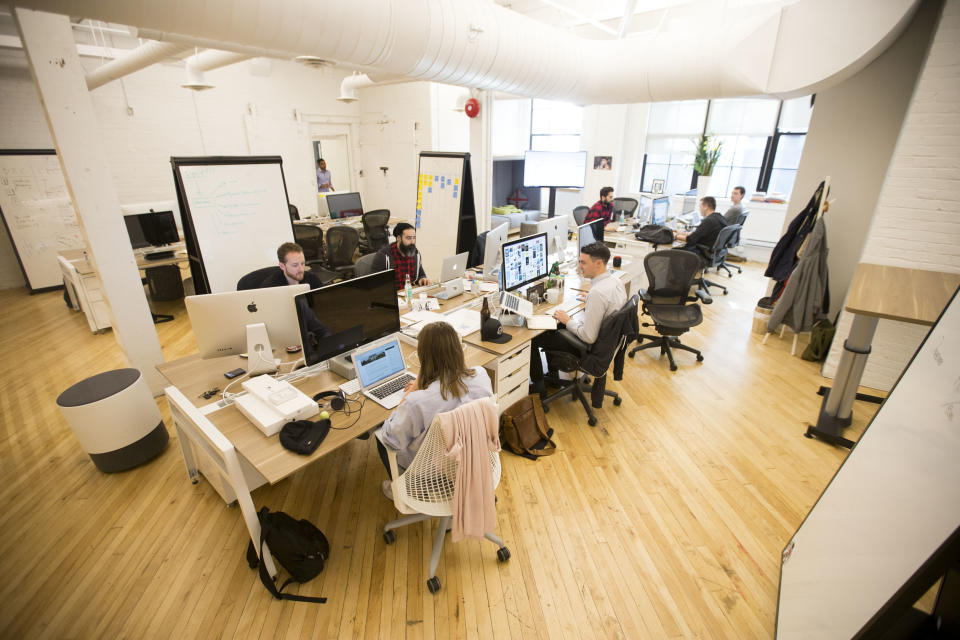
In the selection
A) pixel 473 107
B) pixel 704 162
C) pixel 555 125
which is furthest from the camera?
pixel 555 125

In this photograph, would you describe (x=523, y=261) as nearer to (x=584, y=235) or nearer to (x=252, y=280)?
(x=584, y=235)

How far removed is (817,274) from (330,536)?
494cm

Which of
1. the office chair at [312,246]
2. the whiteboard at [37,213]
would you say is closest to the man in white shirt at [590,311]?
the office chair at [312,246]

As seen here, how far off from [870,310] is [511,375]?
2275 millimetres

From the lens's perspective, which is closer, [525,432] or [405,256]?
[525,432]

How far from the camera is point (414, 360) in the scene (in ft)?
9.20

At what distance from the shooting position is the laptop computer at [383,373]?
234 cm

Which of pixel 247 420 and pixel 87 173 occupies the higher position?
pixel 87 173

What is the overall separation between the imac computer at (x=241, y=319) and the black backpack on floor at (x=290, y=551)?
0.87 metres

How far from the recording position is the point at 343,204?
7801 millimetres

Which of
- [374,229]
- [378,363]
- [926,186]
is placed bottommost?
[378,363]

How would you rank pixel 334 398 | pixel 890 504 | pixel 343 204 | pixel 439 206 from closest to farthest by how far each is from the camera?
1. pixel 890 504
2. pixel 334 398
3. pixel 439 206
4. pixel 343 204

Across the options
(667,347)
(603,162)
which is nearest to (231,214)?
(667,347)

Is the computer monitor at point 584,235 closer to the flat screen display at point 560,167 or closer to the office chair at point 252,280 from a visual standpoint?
the office chair at point 252,280
